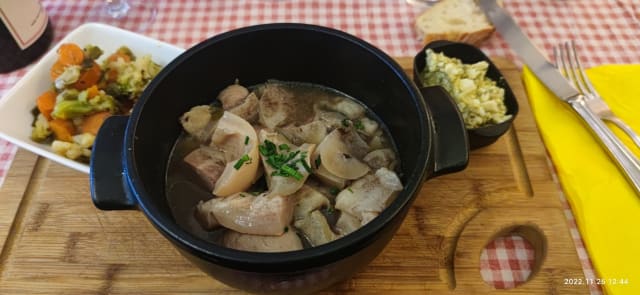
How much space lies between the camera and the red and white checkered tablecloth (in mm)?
1876

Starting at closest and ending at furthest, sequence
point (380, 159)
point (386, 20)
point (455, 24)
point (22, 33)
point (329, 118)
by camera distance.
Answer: point (380, 159) < point (329, 118) < point (22, 33) < point (455, 24) < point (386, 20)

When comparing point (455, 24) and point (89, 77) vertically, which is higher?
point (89, 77)

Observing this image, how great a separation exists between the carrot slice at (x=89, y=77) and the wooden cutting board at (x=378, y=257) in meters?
0.26

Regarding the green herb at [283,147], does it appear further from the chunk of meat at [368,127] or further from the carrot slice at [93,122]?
the carrot slice at [93,122]

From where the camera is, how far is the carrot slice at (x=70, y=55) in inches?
59.9

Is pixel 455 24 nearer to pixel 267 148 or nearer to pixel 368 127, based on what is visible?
pixel 368 127

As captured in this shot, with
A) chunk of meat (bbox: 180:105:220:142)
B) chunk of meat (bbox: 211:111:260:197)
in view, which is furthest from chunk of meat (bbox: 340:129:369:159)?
chunk of meat (bbox: 180:105:220:142)

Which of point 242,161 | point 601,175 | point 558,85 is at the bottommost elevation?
point 601,175

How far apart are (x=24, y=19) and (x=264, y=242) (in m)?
1.24

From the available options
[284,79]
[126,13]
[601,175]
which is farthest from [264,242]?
[126,13]

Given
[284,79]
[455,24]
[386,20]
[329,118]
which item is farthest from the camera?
[386,20]

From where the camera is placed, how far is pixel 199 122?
1.27m

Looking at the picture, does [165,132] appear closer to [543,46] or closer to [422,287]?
[422,287]

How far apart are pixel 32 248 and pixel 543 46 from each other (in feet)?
6.20
